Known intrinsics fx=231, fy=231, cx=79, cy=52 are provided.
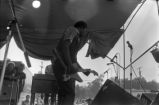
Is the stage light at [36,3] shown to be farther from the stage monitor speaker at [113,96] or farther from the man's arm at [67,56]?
the stage monitor speaker at [113,96]

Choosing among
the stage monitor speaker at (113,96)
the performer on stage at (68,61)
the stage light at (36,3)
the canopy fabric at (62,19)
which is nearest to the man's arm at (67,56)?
the performer on stage at (68,61)

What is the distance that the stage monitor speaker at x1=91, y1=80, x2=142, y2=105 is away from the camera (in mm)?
1414

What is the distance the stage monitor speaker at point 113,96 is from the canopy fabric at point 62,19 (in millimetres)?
3085

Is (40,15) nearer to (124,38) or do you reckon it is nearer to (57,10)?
(57,10)

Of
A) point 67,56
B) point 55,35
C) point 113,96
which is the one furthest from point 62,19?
point 113,96

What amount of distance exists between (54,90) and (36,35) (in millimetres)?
1700

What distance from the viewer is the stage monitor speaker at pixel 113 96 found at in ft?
4.64

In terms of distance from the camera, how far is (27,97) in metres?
5.53

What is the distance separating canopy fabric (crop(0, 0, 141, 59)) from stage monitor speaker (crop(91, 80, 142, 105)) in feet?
10.1

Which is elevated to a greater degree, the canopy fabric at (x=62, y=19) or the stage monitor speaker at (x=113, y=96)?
the canopy fabric at (x=62, y=19)

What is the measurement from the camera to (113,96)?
4.91 feet

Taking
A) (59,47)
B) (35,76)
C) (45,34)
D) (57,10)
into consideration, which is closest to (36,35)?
(45,34)

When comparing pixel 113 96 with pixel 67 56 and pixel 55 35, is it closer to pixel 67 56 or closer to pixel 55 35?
pixel 67 56

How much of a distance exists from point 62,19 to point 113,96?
355 centimetres
